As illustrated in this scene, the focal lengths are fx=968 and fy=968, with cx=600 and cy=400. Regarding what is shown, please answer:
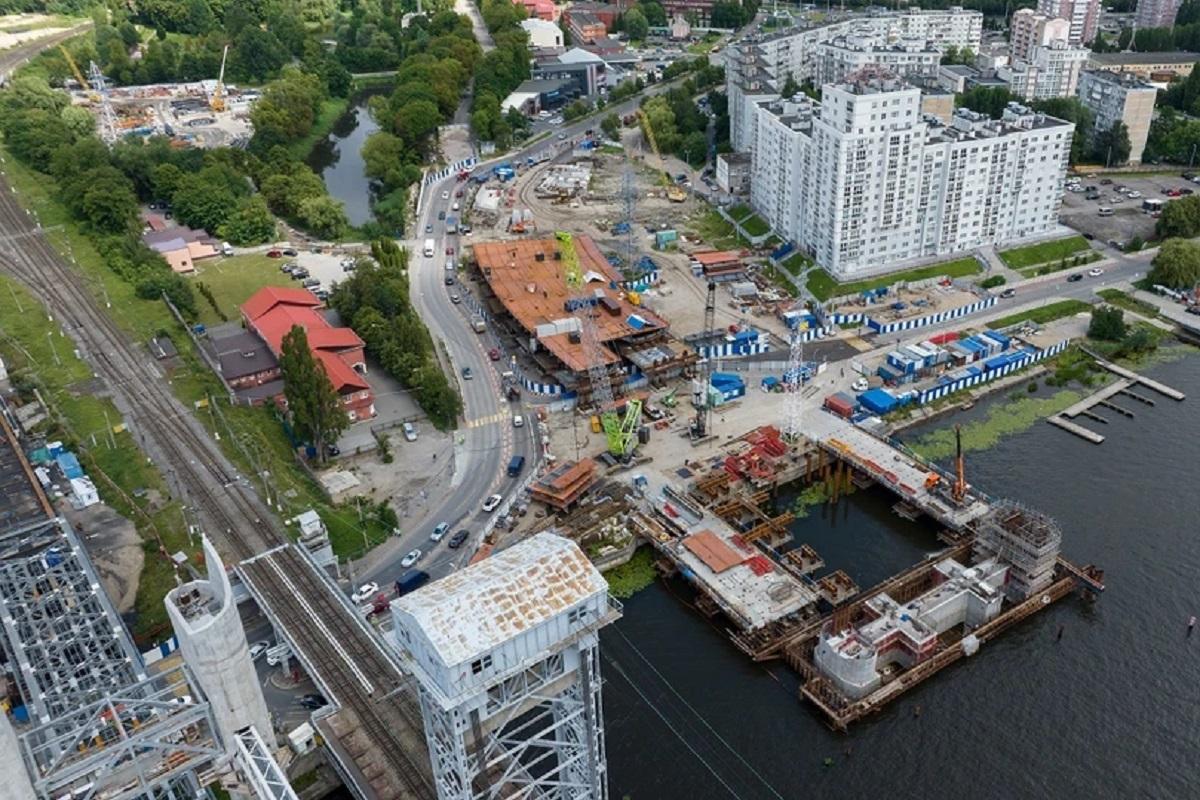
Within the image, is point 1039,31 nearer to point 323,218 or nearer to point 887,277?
point 887,277

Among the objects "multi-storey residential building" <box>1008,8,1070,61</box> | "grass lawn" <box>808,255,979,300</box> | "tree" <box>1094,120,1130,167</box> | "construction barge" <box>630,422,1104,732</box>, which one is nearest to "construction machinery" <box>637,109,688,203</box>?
"grass lawn" <box>808,255,979,300</box>

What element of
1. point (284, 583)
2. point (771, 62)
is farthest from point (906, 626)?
point (771, 62)

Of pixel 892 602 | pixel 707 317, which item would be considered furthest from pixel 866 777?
pixel 707 317

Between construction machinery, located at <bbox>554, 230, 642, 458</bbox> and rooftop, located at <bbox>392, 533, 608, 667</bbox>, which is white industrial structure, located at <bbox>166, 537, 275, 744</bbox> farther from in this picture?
construction machinery, located at <bbox>554, 230, 642, 458</bbox>

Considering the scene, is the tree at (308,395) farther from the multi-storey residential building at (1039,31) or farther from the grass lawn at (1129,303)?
the multi-storey residential building at (1039,31)

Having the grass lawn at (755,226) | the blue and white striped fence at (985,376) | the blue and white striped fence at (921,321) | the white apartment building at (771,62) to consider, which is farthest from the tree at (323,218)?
the blue and white striped fence at (985,376)
